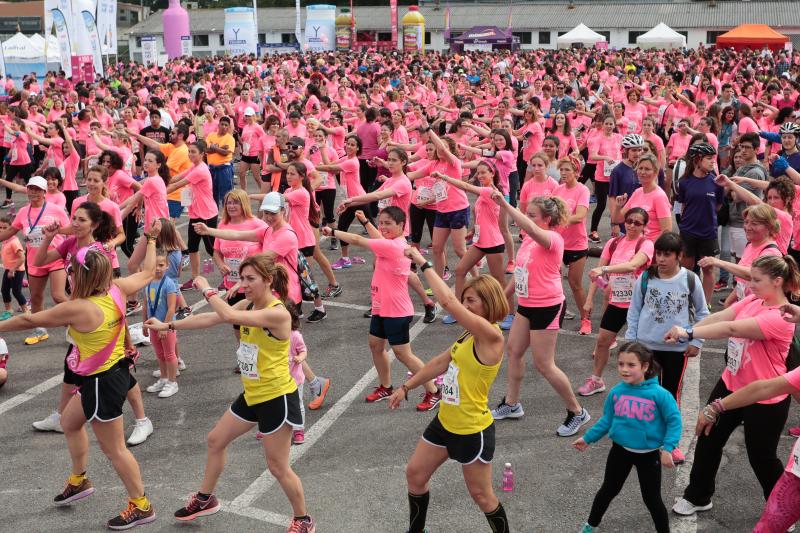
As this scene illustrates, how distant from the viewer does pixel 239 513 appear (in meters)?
5.79

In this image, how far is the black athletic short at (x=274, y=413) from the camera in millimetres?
5438

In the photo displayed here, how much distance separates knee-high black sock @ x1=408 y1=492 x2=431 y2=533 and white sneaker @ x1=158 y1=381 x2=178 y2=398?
130 inches

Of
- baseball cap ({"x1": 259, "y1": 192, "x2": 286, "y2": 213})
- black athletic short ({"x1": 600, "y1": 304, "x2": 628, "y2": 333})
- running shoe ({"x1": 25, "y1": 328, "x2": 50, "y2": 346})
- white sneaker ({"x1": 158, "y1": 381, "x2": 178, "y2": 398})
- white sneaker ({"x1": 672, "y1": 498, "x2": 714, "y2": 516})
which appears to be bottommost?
white sneaker ({"x1": 672, "y1": 498, "x2": 714, "y2": 516})

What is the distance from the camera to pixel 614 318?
726 cm

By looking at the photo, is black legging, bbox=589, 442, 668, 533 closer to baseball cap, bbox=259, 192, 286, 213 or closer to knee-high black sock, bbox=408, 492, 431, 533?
knee-high black sock, bbox=408, 492, 431, 533

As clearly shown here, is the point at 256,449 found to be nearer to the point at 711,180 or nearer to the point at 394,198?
the point at 394,198

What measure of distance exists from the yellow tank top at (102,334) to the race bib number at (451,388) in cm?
225

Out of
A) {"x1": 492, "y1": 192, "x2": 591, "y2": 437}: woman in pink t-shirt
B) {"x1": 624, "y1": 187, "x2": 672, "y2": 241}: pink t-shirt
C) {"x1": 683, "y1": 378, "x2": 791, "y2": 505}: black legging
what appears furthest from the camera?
{"x1": 624, "y1": 187, "x2": 672, "y2": 241}: pink t-shirt

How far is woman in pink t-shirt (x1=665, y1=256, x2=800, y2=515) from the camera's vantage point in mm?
5172

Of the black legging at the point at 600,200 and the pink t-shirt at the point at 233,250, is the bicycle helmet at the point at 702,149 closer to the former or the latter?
the black legging at the point at 600,200

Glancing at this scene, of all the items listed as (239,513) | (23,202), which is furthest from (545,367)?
(23,202)

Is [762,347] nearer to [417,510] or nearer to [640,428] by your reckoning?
[640,428]

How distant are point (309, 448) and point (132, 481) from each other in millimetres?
1497

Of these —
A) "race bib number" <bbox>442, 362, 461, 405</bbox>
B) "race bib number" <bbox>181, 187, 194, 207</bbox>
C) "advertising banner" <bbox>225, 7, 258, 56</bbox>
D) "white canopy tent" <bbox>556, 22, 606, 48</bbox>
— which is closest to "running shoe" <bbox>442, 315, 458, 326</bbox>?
"race bib number" <bbox>181, 187, 194, 207</bbox>
